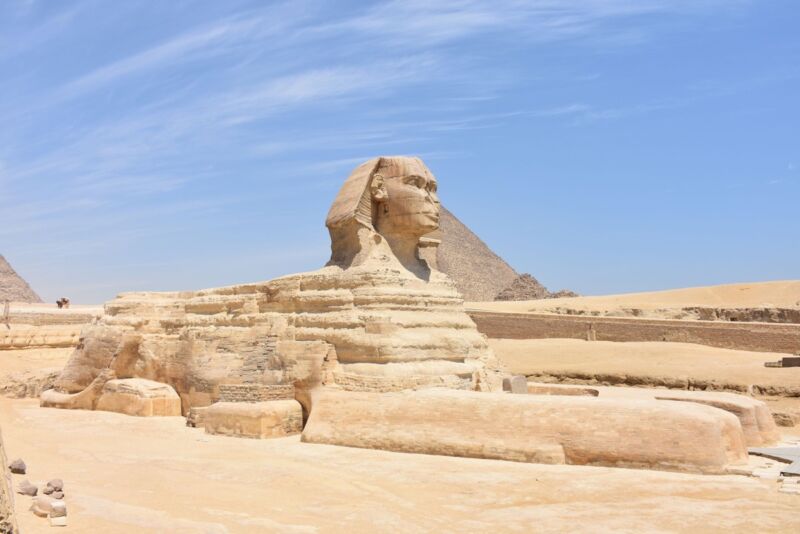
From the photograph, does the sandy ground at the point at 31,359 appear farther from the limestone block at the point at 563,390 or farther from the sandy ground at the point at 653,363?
the limestone block at the point at 563,390

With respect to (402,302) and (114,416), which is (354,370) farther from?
(114,416)

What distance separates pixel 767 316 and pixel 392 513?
2570cm

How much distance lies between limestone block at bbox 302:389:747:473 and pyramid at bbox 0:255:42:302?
4254 cm

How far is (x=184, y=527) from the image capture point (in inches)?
205

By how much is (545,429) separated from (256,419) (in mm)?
3948

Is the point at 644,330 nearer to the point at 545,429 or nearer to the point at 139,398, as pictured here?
the point at 139,398

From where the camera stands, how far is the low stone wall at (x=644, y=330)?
836 inches

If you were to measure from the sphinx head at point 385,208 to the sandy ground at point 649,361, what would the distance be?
26.3 ft

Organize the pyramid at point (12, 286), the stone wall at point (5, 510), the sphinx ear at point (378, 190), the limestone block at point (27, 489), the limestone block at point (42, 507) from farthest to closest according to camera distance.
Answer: the pyramid at point (12, 286), the sphinx ear at point (378, 190), the limestone block at point (27, 489), the limestone block at point (42, 507), the stone wall at point (5, 510)

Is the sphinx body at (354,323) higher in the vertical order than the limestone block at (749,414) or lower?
higher

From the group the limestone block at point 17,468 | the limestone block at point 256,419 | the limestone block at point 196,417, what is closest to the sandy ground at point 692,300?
the limestone block at point 196,417

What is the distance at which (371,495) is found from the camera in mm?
6410

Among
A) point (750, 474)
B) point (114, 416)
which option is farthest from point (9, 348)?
point (750, 474)

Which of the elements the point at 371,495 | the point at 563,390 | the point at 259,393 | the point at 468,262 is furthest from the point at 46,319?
the point at 371,495
